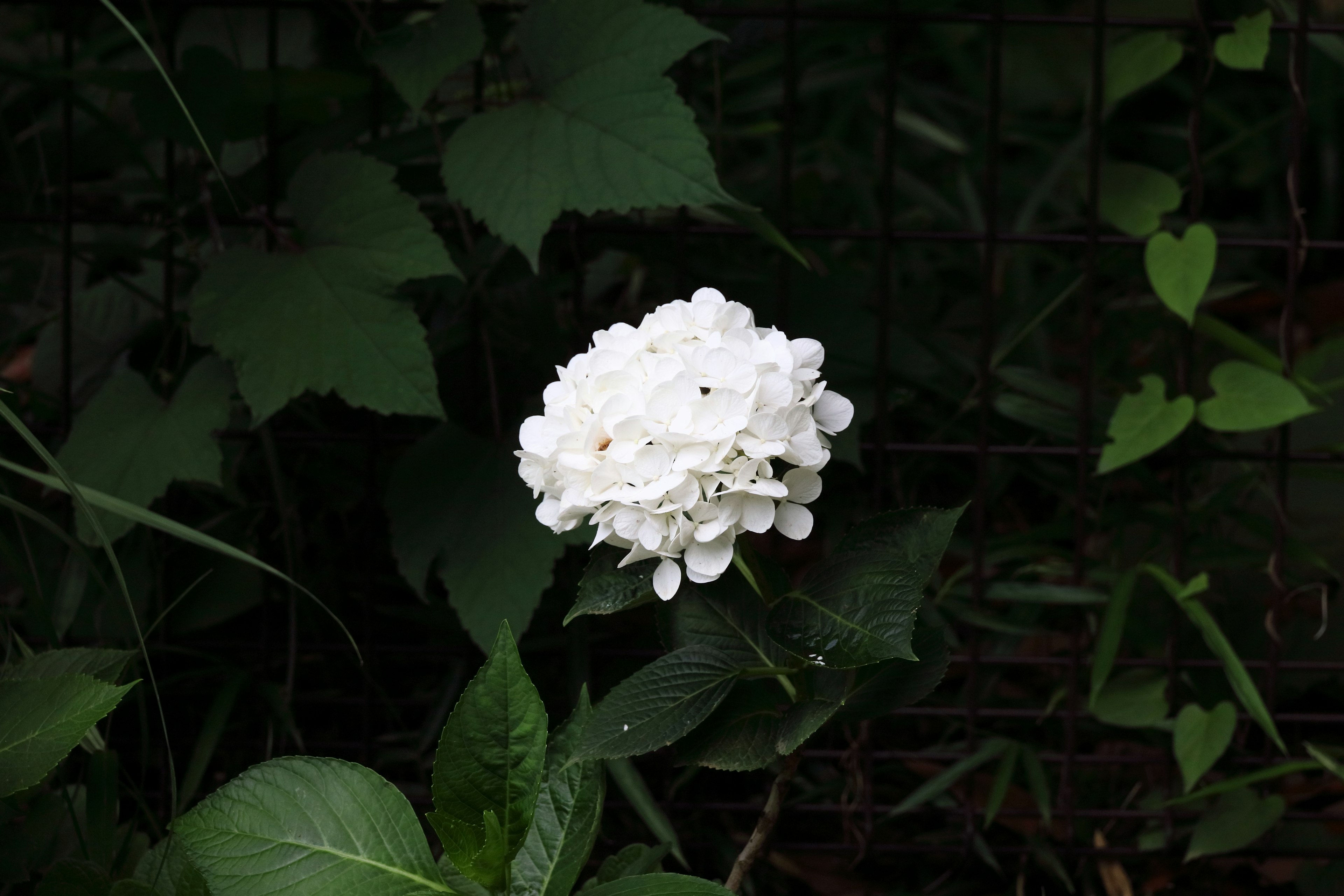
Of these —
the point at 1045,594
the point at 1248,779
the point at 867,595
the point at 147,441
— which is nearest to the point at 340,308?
the point at 147,441

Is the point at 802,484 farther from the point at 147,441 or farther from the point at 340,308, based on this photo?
the point at 147,441

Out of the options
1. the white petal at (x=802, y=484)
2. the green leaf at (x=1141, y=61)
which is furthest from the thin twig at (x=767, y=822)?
the green leaf at (x=1141, y=61)

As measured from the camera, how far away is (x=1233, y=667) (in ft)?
4.55

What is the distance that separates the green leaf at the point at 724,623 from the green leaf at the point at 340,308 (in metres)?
0.34

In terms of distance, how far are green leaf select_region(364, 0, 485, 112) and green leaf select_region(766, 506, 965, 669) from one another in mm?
662

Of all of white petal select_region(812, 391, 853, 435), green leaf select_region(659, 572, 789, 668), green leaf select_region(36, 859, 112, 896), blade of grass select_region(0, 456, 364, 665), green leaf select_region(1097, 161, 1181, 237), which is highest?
green leaf select_region(1097, 161, 1181, 237)

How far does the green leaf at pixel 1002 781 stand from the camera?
142 cm

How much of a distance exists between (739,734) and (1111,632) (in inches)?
25.8

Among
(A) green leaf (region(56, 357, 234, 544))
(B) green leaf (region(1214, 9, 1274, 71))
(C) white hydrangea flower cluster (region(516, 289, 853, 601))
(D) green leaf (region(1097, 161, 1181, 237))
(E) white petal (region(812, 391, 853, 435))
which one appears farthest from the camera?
(D) green leaf (region(1097, 161, 1181, 237))

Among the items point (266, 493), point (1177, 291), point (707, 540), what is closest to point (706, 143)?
point (707, 540)

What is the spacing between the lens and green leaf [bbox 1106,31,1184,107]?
1.43 metres

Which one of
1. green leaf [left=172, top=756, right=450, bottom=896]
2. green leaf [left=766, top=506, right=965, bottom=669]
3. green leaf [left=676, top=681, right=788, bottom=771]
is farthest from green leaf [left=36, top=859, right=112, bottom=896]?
green leaf [left=766, top=506, right=965, bottom=669]

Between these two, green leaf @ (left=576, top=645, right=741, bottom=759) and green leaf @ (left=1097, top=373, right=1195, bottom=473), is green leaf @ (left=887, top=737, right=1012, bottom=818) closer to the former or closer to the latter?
green leaf @ (left=1097, top=373, right=1195, bottom=473)

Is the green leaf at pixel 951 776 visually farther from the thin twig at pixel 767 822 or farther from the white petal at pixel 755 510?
the white petal at pixel 755 510
